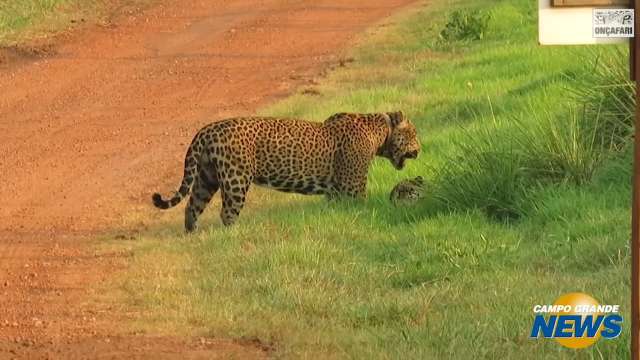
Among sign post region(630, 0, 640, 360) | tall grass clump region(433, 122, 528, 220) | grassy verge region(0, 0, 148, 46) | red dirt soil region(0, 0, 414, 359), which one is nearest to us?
sign post region(630, 0, 640, 360)

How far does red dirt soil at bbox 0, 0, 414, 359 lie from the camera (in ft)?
26.7

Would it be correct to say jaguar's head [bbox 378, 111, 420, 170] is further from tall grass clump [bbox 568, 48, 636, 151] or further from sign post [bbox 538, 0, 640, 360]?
sign post [bbox 538, 0, 640, 360]

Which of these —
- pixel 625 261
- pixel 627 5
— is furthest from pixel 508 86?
pixel 627 5

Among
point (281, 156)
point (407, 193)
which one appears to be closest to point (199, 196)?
point (281, 156)

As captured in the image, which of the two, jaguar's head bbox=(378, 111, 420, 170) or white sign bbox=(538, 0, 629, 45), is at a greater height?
white sign bbox=(538, 0, 629, 45)

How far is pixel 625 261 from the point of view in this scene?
8.67 m

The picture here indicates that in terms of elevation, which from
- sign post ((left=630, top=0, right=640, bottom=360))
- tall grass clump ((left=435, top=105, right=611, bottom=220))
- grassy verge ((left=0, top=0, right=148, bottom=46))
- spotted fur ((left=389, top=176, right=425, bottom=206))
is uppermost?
sign post ((left=630, top=0, right=640, bottom=360))

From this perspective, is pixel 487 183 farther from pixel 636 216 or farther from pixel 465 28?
pixel 465 28

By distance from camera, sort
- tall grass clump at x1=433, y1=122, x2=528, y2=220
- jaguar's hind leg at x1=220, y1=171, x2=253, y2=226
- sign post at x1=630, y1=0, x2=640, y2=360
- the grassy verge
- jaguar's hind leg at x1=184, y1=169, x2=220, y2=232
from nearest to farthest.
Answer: sign post at x1=630, y1=0, x2=640, y2=360, tall grass clump at x1=433, y1=122, x2=528, y2=220, jaguar's hind leg at x1=220, y1=171, x2=253, y2=226, jaguar's hind leg at x1=184, y1=169, x2=220, y2=232, the grassy verge

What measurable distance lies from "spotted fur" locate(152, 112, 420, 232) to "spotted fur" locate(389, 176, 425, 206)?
0.34m

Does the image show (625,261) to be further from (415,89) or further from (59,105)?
(59,105)

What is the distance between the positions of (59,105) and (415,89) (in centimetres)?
361

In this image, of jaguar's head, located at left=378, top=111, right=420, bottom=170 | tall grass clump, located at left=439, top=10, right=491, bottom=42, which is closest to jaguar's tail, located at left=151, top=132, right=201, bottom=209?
jaguar's head, located at left=378, top=111, right=420, bottom=170

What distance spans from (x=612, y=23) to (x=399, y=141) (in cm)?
573
